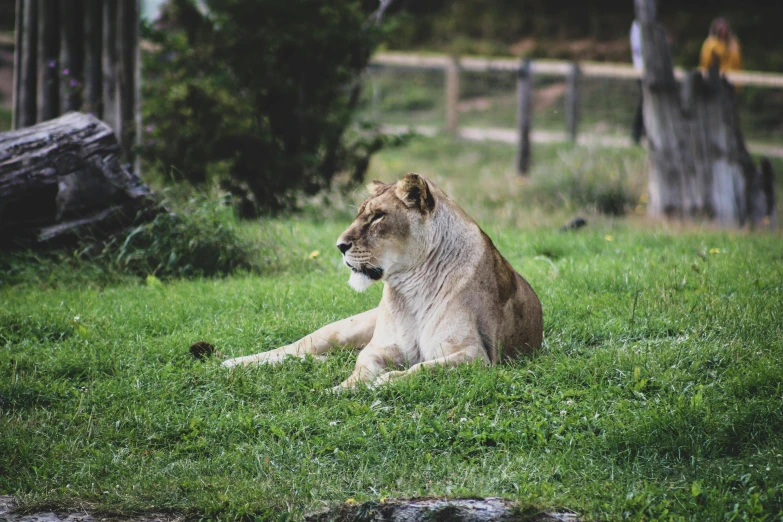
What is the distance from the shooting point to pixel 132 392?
5.56m

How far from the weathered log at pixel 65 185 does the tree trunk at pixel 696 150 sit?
7065 mm

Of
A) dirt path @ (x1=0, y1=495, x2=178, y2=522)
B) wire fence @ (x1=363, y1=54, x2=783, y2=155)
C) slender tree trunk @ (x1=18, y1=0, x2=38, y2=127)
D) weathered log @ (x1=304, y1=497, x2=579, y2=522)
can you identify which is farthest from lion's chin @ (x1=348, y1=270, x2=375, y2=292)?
wire fence @ (x1=363, y1=54, x2=783, y2=155)

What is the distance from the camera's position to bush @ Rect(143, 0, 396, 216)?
431 inches

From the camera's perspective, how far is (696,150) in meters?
12.3

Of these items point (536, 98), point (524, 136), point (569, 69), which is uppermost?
point (569, 69)

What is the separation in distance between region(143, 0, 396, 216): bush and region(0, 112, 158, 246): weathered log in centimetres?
225

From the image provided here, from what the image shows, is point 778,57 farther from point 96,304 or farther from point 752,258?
point 96,304

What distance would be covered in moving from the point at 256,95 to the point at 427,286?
6173 mm

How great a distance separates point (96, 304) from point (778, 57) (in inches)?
930

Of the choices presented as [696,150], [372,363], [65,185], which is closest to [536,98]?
[696,150]

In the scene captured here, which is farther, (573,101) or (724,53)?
(573,101)

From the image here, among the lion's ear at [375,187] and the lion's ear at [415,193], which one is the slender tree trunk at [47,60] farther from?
the lion's ear at [415,193]

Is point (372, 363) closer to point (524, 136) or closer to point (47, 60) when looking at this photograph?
point (47, 60)

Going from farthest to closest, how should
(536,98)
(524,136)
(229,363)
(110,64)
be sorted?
(536,98)
(524,136)
(110,64)
(229,363)
